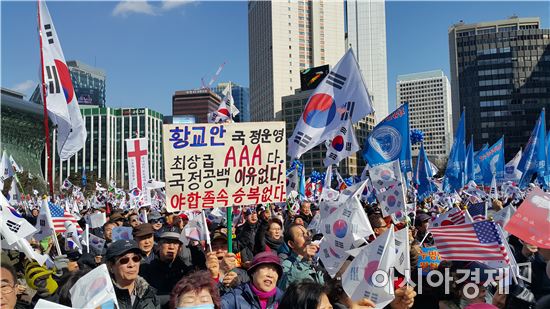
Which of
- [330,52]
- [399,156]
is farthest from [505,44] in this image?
[399,156]

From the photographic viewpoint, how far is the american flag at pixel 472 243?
193 inches

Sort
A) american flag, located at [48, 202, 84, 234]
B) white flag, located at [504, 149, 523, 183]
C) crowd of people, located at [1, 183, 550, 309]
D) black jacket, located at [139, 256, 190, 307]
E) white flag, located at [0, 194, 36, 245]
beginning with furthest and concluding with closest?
white flag, located at [504, 149, 523, 183] < american flag, located at [48, 202, 84, 234] < white flag, located at [0, 194, 36, 245] < black jacket, located at [139, 256, 190, 307] < crowd of people, located at [1, 183, 550, 309]

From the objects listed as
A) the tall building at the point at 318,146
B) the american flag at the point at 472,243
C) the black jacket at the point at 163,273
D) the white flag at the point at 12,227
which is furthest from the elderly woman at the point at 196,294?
the tall building at the point at 318,146

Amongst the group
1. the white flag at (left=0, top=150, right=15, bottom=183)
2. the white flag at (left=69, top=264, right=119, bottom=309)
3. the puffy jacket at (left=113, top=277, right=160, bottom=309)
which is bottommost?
the puffy jacket at (left=113, top=277, right=160, bottom=309)

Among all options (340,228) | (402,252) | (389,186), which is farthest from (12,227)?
(389,186)

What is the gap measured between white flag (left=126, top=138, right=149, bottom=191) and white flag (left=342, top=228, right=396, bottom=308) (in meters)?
10.8

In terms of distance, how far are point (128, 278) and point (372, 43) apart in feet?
471

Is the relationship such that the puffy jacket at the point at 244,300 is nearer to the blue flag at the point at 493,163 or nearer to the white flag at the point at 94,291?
the white flag at the point at 94,291

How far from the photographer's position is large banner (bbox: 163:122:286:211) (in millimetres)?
5551

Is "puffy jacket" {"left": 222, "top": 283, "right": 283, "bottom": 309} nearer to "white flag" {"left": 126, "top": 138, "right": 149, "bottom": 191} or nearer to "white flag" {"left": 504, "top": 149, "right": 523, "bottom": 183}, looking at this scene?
"white flag" {"left": 126, "top": 138, "right": 149, "bottom": 191}

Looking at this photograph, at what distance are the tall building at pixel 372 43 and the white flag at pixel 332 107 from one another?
5085 inches

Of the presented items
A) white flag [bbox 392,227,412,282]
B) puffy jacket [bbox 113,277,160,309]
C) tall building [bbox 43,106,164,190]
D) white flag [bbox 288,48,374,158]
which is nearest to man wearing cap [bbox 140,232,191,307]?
puffy jacket [bbox 113,277,160,309]

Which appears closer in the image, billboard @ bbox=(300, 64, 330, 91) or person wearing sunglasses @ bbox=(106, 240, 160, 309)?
person wearing sunglasses @ bbox=(106, 240, 160, 309)

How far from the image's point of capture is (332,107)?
947cm
